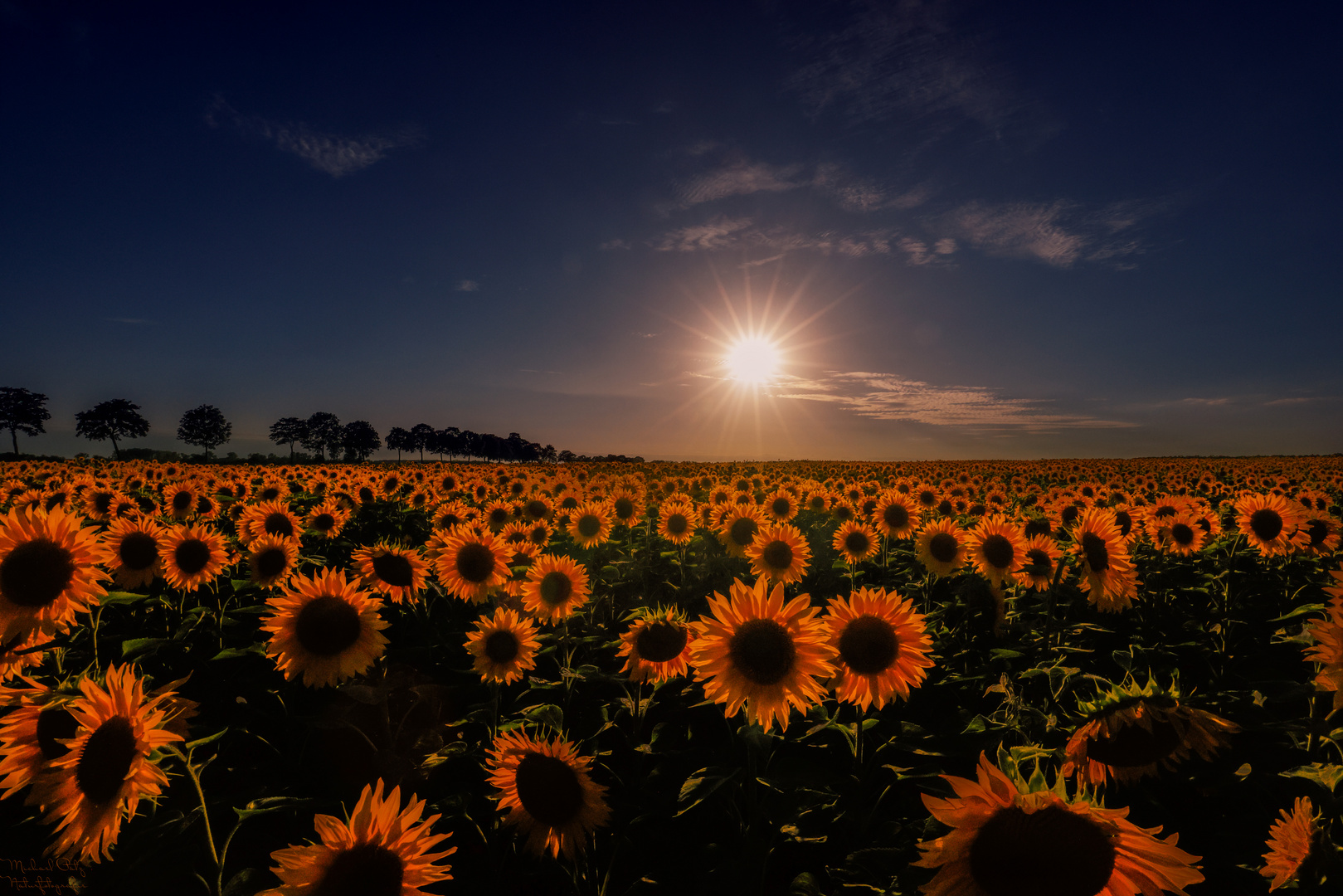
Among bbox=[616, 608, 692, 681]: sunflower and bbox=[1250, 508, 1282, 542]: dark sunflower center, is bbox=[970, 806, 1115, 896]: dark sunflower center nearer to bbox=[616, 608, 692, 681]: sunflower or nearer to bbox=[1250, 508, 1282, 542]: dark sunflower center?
bbox=[616, 608, 692, 681]: sunflower

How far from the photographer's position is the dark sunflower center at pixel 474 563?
228 inches

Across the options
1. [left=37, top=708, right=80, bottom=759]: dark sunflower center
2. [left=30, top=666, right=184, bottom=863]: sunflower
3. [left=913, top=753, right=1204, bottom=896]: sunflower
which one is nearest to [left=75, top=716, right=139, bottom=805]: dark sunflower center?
[left=30, top=666, right=184, bottom=863]: sunflower

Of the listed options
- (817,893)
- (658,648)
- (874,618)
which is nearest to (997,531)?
(874,618)

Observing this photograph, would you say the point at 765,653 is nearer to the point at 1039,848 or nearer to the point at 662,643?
the point at 662,643

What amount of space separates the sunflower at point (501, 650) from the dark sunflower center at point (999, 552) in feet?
17.4

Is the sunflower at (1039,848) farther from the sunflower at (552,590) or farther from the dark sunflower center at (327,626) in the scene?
the sunflower at (552,590)

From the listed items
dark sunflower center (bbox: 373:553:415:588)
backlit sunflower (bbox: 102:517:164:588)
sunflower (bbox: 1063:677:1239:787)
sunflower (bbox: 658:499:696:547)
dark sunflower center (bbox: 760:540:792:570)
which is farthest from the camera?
sunflower (bbox: 658:499:696:547)

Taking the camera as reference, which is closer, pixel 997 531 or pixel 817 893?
pixel 817 893

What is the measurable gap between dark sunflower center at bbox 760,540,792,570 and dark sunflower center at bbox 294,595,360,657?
4680 mm

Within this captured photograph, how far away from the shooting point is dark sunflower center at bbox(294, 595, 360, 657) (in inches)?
143

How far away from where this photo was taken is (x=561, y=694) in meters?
5.14

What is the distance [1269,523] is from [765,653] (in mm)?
8941

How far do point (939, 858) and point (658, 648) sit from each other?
2.56m

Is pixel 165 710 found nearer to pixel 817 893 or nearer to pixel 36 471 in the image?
Result: pixel 817 893
